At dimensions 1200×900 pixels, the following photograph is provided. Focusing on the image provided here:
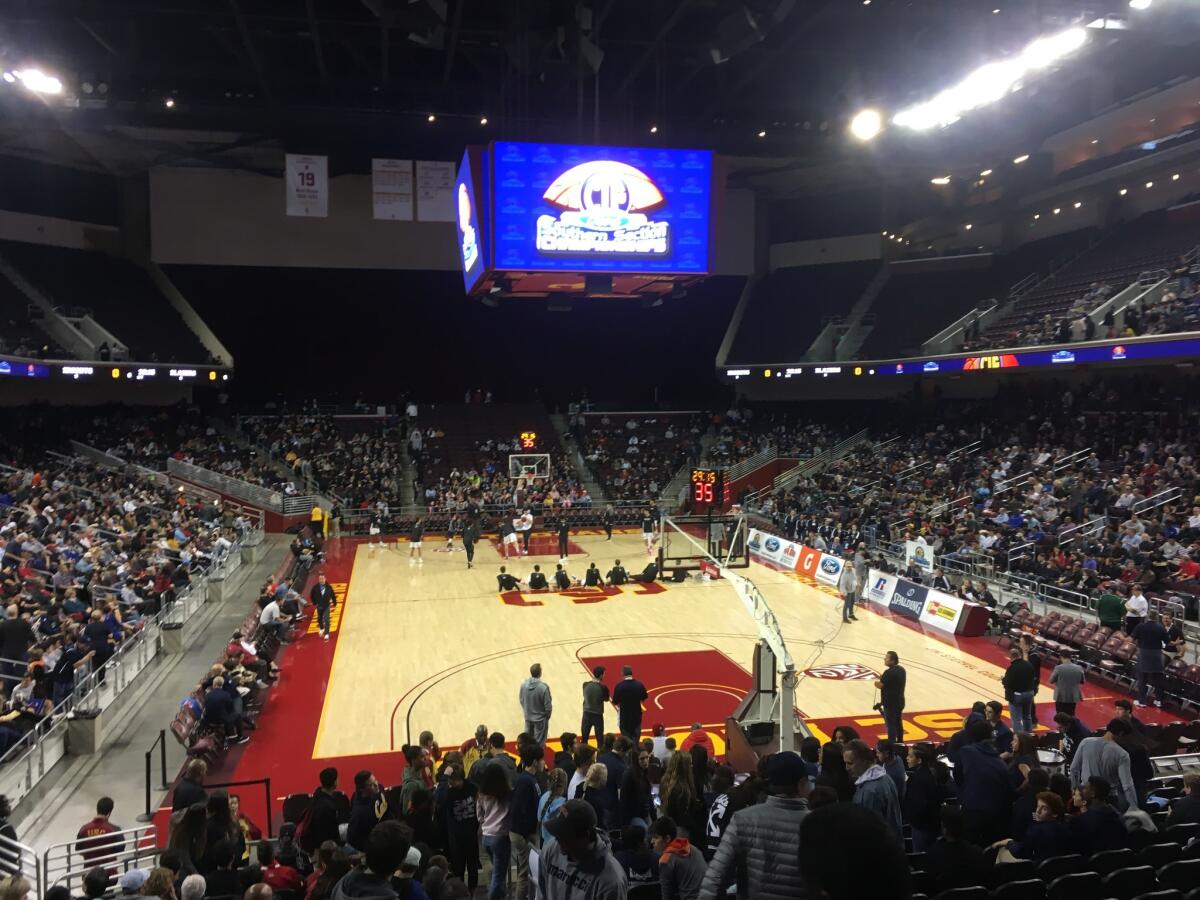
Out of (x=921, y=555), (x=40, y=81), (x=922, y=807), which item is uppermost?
(x=40, y=81)

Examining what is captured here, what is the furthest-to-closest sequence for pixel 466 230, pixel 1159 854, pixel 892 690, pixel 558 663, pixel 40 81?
pixel 466 230 → pixel 40 81 → pixel 558 663 → pixel 892 690 → pixel 1159 854

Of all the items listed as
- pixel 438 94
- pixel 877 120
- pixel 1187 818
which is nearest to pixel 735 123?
pixel 877 120

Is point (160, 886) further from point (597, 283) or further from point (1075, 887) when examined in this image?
point (597, 283)

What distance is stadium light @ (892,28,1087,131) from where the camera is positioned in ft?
62.6

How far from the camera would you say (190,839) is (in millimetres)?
5902

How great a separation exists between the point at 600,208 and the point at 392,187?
10.0 m

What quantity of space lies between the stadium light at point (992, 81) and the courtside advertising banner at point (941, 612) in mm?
12109

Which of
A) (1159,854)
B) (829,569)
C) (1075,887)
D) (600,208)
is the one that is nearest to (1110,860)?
(1159,854)

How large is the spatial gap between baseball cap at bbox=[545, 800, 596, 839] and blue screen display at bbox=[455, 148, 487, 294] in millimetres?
18535

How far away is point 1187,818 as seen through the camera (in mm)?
6418

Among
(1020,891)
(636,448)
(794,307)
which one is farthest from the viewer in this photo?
(794,307)

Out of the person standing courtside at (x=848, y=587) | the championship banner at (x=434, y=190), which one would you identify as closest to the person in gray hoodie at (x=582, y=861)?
the person standing courtside at (x=848, y=587)

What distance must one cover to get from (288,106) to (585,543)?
17005mm

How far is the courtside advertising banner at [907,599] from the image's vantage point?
20062 mm
